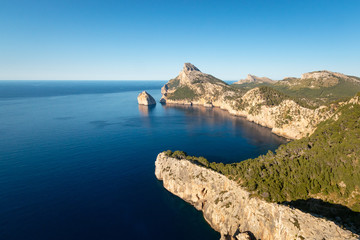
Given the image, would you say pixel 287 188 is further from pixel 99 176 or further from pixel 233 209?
pixel 99 176

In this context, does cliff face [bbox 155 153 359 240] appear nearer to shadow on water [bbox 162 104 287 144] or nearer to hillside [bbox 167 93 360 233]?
hillside [bbox 167 93 360 233]

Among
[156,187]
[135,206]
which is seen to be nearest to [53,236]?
[135,206]

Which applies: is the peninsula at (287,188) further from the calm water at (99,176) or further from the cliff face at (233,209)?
the calm water at (99,176)

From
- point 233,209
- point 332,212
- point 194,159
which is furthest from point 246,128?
point 233,209

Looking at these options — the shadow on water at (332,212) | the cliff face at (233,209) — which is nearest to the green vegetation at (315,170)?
the shadow on water at (332,212)

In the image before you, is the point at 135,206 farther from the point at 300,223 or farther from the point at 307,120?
the point at 307,120

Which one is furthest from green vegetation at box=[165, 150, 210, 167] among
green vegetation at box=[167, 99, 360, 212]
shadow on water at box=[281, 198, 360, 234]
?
shadow on water at box=[281, 198, 360, 234]
